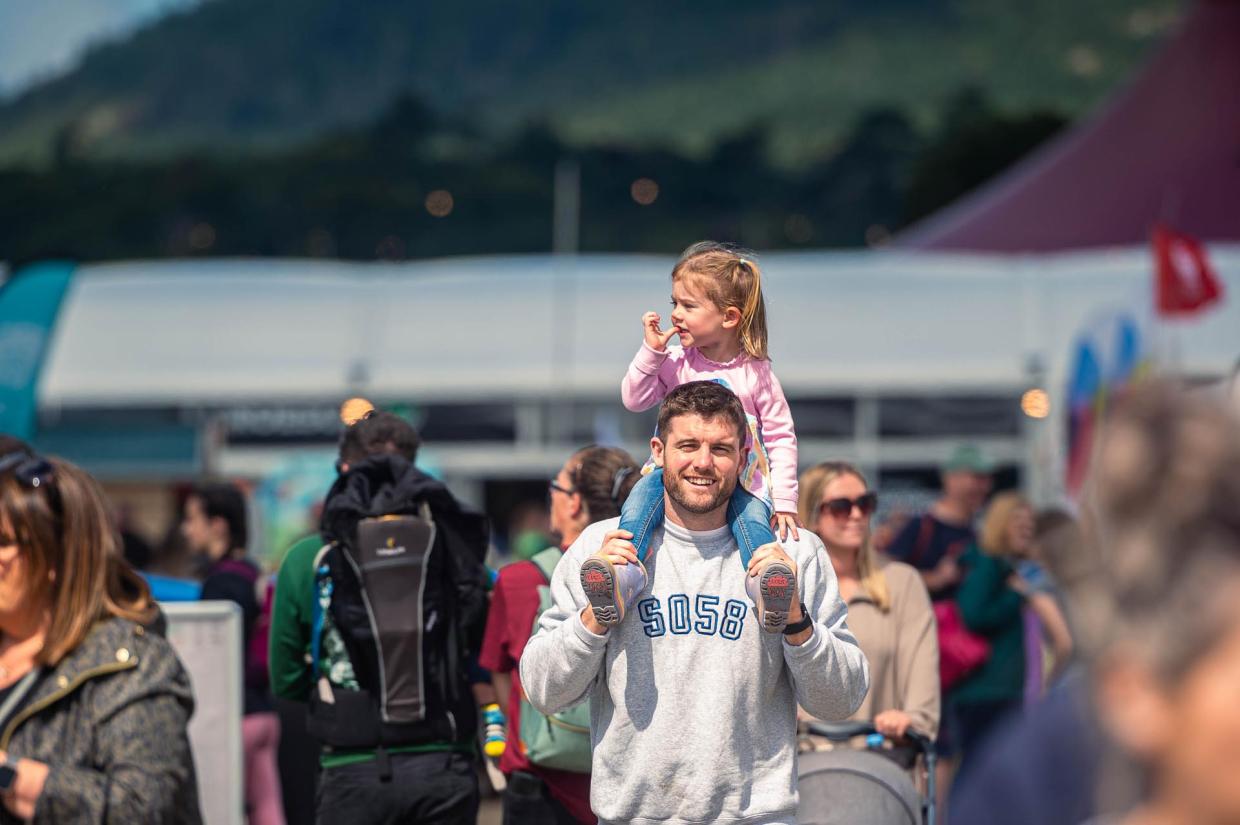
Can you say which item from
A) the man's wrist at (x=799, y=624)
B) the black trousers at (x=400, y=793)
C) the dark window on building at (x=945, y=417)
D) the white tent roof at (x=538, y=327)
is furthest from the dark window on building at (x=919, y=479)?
the man's wrist at (x=799, y=624)

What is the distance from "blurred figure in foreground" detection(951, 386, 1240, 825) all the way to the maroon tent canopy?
48.3ft

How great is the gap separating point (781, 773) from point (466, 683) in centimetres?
181

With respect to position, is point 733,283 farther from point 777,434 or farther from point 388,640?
point 388,640

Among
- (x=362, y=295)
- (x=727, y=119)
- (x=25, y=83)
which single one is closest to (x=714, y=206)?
(x=727, y=119)

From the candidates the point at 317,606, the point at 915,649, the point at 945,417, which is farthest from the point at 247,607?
the point at 945,417

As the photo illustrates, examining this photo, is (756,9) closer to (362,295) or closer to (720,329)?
(362,295)

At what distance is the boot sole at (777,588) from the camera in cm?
351

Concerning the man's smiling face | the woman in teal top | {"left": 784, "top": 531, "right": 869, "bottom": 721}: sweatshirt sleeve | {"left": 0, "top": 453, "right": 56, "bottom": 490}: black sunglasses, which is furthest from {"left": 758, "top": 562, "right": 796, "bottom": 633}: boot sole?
the woman in teal top

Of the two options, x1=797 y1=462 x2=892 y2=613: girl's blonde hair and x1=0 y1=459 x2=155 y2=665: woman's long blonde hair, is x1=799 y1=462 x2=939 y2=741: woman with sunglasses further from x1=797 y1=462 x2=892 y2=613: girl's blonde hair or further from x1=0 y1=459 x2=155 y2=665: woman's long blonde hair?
x1=0 y1=459 x2=155 y2=665: woman's long blonde hair

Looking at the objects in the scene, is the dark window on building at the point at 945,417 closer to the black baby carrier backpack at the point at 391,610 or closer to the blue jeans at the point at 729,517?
the black baby carrier backpack at the point at 391,610

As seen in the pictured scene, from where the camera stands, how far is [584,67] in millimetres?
130750

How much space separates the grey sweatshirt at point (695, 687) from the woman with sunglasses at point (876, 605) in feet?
5.12

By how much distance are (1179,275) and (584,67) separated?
120995 millimetres

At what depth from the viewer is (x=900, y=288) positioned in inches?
610
